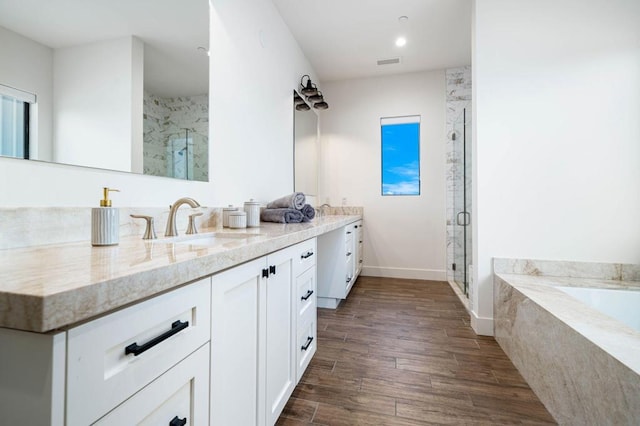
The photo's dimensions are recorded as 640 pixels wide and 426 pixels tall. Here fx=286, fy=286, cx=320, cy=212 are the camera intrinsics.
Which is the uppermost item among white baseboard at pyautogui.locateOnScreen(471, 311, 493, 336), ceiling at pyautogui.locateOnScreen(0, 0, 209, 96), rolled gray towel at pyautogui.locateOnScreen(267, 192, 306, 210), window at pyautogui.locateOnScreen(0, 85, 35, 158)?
ceiling at pyautogui.locateOnScreen(0, 0, 209, 96)

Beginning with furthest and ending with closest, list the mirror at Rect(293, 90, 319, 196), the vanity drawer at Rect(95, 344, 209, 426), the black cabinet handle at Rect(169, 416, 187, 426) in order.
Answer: the mirror at Rect(293, 90, 319, 196) → the black cabinet handle at Rect(169, 416, 187, 426) → the vanity drawer at Rect(95, 344, 209, 426)

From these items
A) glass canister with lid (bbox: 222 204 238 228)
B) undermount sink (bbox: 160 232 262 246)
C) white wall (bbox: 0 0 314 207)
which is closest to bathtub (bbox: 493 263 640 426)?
undermount sink (bbox: 160 232 262 246)

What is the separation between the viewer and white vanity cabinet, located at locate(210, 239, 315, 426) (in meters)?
0.84

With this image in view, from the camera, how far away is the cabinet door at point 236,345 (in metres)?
0.82

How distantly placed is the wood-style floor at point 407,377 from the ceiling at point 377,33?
2.85 metres

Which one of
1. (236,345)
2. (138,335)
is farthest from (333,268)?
(138,335)

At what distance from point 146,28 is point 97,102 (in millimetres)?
459

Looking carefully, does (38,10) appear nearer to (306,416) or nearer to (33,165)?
(33,165)

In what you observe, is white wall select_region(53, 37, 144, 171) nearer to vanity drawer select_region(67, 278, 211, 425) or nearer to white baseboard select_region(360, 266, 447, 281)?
vanity drawer select_region(67, 278, 211, 425)

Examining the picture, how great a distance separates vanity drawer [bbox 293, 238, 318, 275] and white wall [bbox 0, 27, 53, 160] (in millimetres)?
1017

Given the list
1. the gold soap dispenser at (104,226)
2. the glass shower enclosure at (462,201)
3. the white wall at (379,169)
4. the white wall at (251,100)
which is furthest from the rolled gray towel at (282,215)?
the white wall at (379,169)

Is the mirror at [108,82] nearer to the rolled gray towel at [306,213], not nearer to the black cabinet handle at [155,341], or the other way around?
the black cabinet handle at [155,341]

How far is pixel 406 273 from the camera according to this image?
4027 millimetres

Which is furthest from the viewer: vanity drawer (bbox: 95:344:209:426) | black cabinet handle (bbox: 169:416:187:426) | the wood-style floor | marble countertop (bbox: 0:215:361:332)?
the wood-style floor
